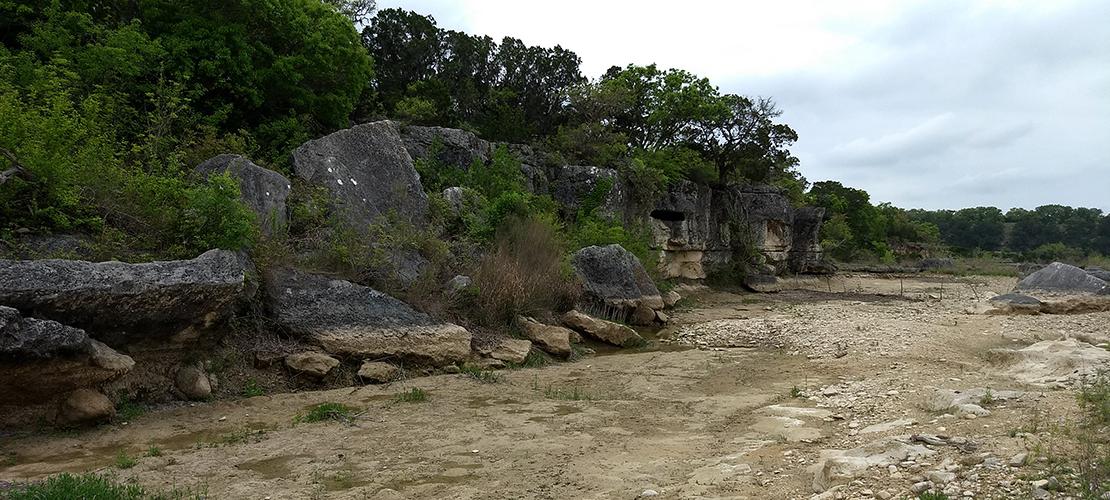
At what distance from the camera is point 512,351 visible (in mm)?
11766

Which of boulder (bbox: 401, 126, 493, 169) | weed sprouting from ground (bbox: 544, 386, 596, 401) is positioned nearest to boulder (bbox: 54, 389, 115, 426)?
weed sprouting from ground (bbox: 544, 386, 596, 401)

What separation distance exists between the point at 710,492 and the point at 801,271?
33.8 m

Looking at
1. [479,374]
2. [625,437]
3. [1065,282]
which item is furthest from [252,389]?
[1065,282]

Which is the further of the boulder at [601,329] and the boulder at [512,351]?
the boulder at [601,329]

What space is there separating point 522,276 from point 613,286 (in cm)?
391

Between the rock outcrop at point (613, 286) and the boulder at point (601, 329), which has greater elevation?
the rock outcrop at point (613, 286)

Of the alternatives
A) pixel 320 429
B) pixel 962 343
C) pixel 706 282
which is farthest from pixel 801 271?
pixel 320 429

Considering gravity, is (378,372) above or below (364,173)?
below

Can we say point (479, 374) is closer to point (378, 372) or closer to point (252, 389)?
point (378, 372)

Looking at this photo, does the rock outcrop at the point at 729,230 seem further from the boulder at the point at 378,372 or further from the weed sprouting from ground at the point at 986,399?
the weed sprouting from ground at the point at 986,399

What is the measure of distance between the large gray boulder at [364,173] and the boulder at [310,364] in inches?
157

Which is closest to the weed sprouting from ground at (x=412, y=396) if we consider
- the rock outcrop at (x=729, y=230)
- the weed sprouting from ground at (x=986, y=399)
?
the weed sprouting from ground at (x=986, y=399)

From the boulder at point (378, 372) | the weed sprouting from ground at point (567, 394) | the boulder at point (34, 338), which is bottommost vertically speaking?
the weed sprouting from ground at point (567, 394)

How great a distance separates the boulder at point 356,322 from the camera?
970 centimetres
